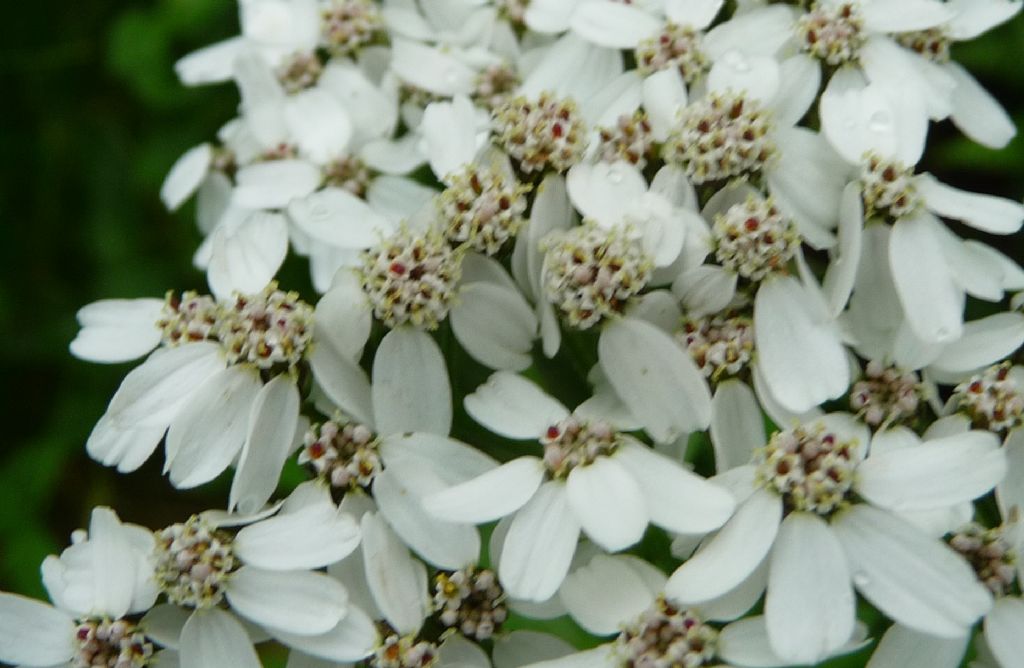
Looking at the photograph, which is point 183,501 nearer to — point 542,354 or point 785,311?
point 542,354

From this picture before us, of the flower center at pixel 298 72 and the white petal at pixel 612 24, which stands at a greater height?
the white petal at pixel 612 24

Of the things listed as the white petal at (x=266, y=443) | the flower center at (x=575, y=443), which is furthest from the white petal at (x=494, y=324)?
the white petal at (x=266, y=443)

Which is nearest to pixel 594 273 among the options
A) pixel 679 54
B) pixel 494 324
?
pixel 494 324

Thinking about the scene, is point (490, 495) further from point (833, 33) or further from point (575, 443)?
point (833, 33)

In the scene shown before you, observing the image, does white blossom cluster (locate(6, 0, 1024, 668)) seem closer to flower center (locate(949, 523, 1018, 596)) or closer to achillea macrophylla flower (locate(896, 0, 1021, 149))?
flower center (locate(949, 523, 1018, 596))

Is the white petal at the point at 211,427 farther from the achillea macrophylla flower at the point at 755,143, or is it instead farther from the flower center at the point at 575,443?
the achillea macrophylla flower at the point at 755,143

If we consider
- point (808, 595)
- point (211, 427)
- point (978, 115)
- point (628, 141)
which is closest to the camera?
point (808, 595)
